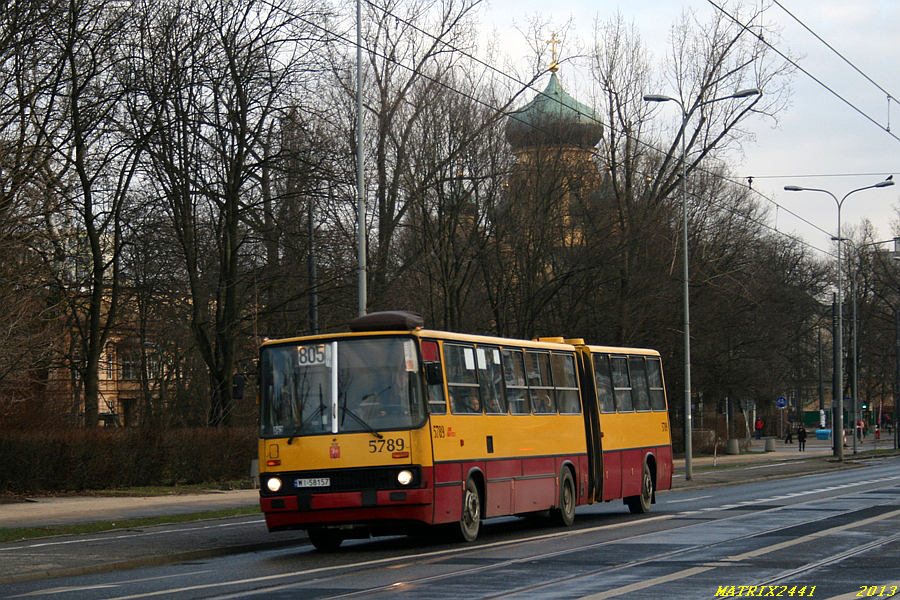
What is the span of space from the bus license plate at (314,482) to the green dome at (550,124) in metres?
25.8

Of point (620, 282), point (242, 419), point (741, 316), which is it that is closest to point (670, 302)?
point (620, 282)

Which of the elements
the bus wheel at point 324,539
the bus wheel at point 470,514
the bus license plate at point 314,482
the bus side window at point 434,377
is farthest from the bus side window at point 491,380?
the bus license plate at point 314,482

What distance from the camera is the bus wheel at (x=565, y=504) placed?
1933cm

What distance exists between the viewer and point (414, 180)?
126 ft

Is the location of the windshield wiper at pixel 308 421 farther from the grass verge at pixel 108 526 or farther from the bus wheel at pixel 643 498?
the bus wheel at pixel 643 498

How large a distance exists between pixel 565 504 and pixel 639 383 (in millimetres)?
4406

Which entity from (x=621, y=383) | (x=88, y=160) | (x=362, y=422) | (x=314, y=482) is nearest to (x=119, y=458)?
→ (x=88, y=160)

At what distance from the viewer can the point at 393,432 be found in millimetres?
15250

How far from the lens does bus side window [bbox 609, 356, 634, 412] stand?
2215cm

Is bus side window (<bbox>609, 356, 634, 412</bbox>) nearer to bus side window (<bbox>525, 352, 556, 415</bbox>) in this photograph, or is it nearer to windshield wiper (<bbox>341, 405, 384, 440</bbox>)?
bus side window (<bbox>525, 352, 556, 415</bbox>)

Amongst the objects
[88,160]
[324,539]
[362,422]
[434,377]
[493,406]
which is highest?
[88,160]

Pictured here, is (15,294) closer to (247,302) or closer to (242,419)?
(247,302)

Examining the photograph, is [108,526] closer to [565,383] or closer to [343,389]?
[343,389]

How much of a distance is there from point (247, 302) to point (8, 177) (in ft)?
42.3
